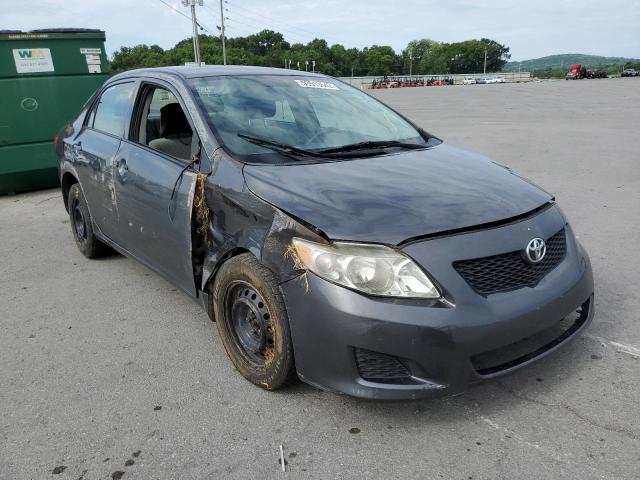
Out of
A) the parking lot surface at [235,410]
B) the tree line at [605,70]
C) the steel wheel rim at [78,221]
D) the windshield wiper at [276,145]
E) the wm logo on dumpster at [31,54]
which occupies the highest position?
the wm logo on dumpster at [31,54]

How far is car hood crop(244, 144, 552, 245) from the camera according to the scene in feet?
7.91

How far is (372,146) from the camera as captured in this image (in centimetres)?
339

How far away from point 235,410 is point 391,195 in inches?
50.4

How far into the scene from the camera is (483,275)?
236cm

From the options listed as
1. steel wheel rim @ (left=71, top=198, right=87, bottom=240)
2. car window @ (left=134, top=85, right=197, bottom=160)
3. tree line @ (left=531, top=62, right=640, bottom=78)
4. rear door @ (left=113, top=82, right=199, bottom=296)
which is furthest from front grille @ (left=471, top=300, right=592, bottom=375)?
tree line @ (left=531, top=62, right=640, bottom=78)

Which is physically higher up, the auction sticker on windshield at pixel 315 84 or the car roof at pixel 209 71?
the car roof at pixel 209 71

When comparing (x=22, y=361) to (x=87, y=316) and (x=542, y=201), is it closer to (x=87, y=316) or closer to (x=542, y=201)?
(x=87, y=316)

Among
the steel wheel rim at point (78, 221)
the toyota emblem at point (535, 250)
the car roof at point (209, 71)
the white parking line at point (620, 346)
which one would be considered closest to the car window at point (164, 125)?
the car roof at point (209, 71)

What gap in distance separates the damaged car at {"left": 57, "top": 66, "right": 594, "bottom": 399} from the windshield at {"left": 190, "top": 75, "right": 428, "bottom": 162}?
13 millimetres

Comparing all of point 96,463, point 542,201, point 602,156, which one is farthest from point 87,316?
point 602,156

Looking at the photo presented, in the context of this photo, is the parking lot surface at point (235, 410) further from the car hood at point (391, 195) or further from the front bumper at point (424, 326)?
the car hood at point (391, 195)

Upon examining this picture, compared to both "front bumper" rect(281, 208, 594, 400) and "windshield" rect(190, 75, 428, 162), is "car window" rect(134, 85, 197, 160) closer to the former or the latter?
"windshield" rect(190, 75, 428, 162)

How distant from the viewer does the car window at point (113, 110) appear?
161 inches

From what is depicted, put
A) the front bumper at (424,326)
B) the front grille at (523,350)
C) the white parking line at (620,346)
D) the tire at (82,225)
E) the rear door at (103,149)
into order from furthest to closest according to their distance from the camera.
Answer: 1. the tire at (82,225)
2. the rear door at (103,149)
3. the white parking line at (620,346)
4. the front grille at (523,350)
5. the front bumper at (424,326)
